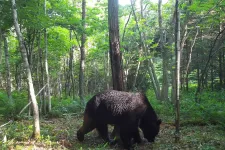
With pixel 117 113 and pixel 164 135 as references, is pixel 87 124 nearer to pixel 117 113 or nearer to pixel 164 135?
pixel 117 113

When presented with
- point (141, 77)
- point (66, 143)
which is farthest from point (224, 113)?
point (141, 77)

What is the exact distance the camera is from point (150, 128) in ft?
25.7

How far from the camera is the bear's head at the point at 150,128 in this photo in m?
7.76

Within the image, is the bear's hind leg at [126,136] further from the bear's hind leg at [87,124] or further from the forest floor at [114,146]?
the bear's hind leg at [87,124]

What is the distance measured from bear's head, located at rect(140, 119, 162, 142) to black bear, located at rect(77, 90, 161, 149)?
33 millimetres

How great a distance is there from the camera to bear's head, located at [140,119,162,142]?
25.5 feet

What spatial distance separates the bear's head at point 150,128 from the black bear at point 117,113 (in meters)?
0.03

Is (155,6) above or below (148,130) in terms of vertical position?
above

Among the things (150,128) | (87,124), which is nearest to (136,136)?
(150,128)

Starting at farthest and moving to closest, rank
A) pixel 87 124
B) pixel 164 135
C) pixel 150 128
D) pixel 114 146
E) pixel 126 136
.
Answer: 1. pixel 164 135
2. pixel 150 128
3. pixel 114 146
4. pixel 87 124
5. pixel 126 136

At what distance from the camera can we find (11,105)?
11602 mm

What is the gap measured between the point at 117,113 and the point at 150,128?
4.63 ft

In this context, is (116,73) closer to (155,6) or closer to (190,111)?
(190,111)

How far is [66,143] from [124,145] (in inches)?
70.4
